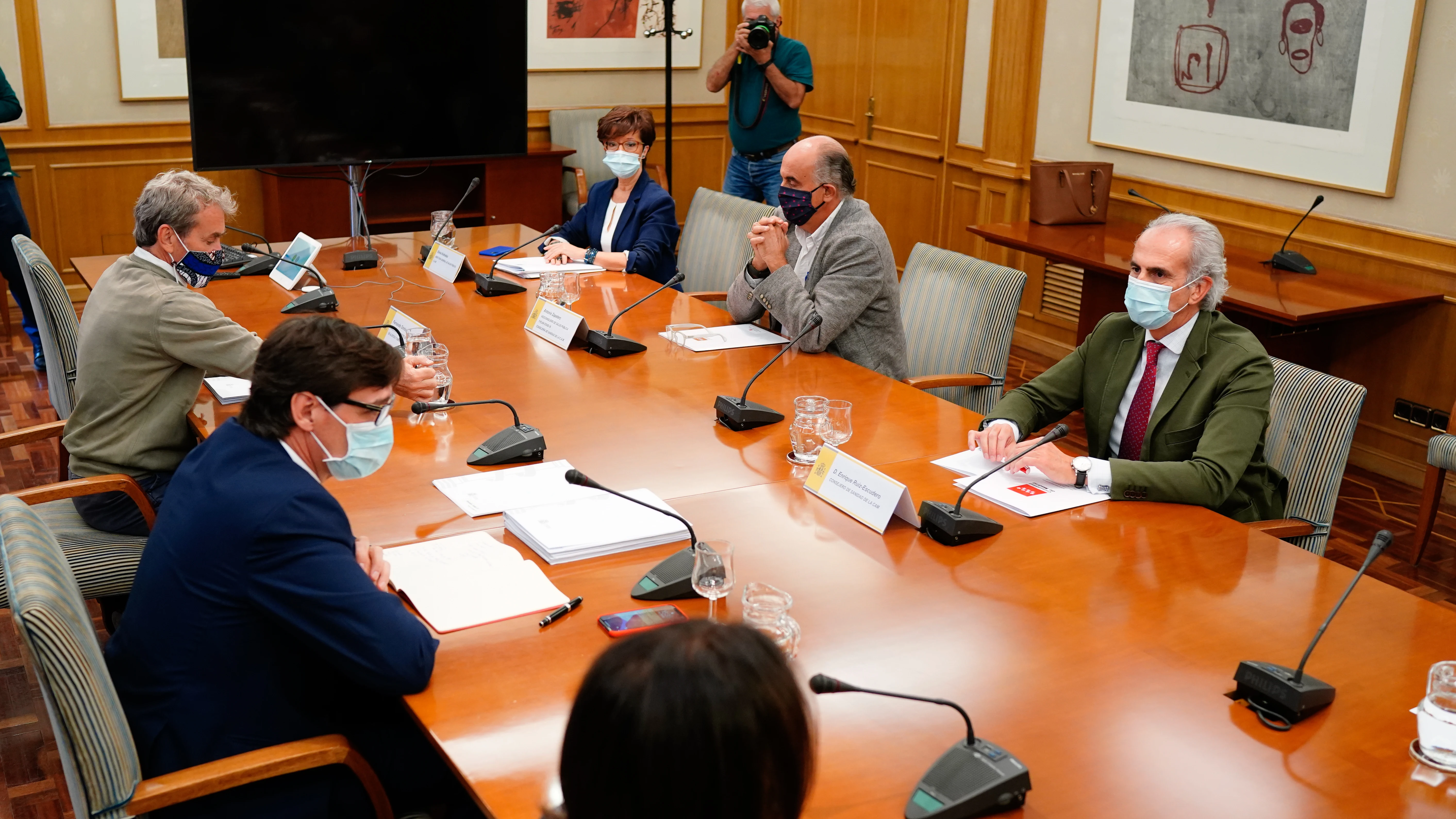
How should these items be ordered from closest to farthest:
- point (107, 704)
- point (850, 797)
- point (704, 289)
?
1. point (850, 797)
2. point (107, 704)
3. point (704, 289)

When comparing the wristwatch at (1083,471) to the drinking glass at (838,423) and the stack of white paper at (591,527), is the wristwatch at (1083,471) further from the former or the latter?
the stack of white paper at (591,527)

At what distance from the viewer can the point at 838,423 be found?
256 cm

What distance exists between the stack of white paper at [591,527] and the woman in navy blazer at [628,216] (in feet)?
7.27

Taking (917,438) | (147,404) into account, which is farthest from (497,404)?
(917,438)

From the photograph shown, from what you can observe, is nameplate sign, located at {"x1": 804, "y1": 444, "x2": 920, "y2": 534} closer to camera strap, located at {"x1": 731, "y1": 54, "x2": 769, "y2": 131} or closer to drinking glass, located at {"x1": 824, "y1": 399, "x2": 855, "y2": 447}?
drinking glass, located at {"x1": 824, "y1": 399, "x2": 855, "y2": 447}

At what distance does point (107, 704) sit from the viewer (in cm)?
159

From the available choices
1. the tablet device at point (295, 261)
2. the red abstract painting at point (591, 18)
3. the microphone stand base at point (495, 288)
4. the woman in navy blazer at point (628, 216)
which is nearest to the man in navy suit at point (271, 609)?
the microphone stand base at point (495, 288)

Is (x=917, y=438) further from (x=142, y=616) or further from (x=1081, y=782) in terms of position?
(x=142, y=616)

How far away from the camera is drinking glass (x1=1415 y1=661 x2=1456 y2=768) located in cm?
154

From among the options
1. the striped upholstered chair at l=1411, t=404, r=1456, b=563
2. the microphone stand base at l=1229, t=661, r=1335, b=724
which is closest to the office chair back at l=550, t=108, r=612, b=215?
the striped upholstered chair at l=1411, t=404, r=1456, b=563

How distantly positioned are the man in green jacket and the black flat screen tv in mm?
3445

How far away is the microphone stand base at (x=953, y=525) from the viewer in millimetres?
2195

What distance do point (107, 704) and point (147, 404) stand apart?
56.0 inches

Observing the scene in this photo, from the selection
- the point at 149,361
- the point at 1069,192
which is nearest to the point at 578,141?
the point at 1069,192
